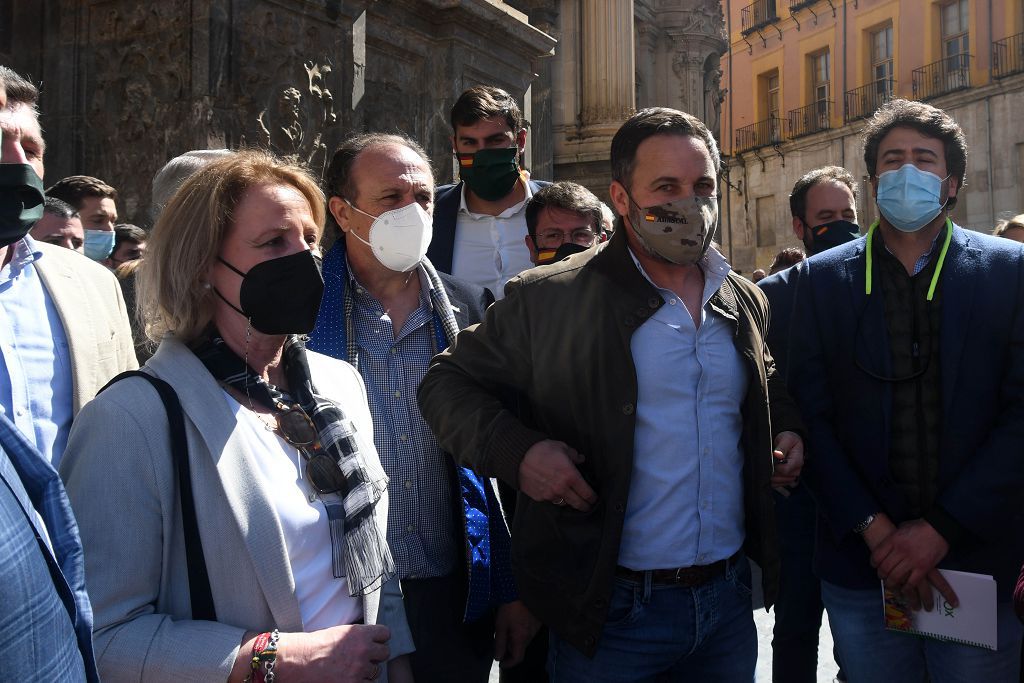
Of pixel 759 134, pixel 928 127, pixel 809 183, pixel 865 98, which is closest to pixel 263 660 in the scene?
pixel 928 127

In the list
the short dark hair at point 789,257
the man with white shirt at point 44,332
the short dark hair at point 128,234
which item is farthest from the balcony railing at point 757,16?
the man with white shirt at point 44,332

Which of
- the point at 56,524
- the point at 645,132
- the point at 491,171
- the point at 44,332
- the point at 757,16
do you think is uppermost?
the point at 757,16

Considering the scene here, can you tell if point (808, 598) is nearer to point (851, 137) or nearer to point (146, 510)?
point (146, 510)

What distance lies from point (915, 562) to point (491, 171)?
2252 mm

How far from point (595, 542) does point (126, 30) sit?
137 inches

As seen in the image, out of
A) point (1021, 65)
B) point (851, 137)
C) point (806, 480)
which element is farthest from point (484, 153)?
point (851, 137)

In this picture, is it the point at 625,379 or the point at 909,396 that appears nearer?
the point at 625,379

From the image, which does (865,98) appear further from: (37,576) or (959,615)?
(37,576)

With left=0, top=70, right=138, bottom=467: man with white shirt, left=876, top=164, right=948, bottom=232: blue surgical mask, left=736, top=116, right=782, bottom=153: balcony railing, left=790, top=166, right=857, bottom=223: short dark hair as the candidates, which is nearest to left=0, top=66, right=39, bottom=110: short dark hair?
left=0, top=70, right=138, bottom=467: man with white shirt

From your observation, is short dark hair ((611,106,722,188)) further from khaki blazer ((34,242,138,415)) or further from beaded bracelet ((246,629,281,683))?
khaki blazer ((34,242,138,415))

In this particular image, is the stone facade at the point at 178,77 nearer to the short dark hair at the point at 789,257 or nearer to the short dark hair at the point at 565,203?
the short dark hair at the point at 565,203

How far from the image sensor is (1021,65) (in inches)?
947

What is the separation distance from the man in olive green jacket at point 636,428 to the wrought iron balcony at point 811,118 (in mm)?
30044

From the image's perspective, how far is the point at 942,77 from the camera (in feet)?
87.4
